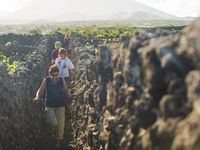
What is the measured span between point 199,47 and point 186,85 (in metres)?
0.65

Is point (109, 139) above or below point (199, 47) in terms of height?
below

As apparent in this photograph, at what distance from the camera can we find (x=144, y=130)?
17.4 ft

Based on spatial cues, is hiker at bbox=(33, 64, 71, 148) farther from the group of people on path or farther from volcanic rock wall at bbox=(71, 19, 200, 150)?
volcanic rock wall at bbox=(71, 19, 200, 150)

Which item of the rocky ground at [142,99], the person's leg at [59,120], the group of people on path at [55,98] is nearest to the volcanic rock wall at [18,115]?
the rocky ground at [142,99]

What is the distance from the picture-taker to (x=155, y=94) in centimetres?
497

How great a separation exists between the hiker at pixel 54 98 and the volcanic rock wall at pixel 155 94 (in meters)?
2.27

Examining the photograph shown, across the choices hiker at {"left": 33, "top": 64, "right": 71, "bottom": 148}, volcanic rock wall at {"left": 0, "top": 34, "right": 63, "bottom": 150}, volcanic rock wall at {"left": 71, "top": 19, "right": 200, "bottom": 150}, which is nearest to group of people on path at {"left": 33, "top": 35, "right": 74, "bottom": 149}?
hiker at {"left": 33, "top": 64, "right": 71, "bottom": 148}

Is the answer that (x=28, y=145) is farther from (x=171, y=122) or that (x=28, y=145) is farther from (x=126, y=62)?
(x=171, y=122)

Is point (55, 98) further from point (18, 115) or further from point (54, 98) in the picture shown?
point (18, 115)

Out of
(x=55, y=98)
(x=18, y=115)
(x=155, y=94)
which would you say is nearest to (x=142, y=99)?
(x=155, y=94)

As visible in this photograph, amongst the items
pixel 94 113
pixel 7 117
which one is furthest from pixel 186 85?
pixel 7 117

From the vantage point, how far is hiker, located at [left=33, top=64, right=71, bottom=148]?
29.3ft

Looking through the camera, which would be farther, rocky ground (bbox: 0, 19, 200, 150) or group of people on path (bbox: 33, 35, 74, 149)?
group of people on path (bbox: 33, 35, 74, 149)

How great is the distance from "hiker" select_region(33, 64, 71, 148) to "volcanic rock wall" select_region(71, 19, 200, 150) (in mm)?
2272
